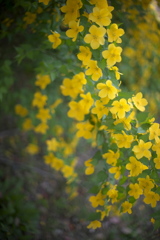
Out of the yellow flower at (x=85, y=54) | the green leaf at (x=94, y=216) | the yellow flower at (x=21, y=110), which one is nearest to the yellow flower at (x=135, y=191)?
the green leaf at (x=94, y=216)

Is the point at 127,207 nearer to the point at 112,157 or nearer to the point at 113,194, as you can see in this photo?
the point at 113,194

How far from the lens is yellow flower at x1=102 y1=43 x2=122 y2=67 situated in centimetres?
108

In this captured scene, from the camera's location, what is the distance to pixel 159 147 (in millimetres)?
1059

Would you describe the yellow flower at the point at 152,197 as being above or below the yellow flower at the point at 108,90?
below

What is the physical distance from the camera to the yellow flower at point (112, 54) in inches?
42.7

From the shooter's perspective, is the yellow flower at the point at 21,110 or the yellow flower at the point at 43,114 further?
the yellow flower at the point at 21,110

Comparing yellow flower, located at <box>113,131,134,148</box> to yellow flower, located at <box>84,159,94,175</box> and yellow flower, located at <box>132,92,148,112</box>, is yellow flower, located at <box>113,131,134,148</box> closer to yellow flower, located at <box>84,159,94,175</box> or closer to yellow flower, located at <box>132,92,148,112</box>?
yellow flower, located at <box>132,92,148,112</box>

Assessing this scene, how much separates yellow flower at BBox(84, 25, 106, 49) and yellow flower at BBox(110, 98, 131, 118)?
32 centimetres

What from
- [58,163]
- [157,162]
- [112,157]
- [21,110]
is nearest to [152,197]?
[157,162]

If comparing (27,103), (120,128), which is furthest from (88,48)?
(27,103)

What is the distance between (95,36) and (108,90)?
0.94 feet

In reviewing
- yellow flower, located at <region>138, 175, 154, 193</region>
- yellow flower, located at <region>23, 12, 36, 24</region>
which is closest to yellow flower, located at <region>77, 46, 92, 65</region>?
yellow flower, located at <region>23, 12, 36, 24</region>

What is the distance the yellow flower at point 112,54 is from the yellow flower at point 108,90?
0.35ft

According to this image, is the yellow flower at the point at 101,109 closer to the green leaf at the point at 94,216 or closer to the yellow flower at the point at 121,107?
the yellow flower at the point at 121,107
